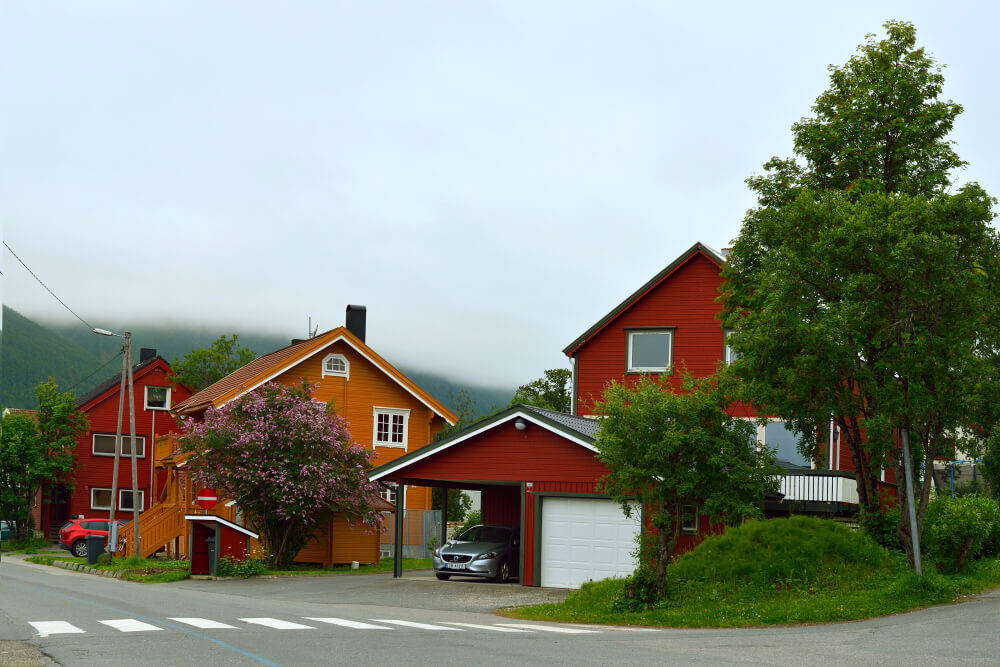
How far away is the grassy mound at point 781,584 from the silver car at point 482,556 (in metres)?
6.62

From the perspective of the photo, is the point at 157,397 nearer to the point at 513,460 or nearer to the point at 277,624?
the point at 513,460

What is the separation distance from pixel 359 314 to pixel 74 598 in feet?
90.1

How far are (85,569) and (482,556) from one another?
46.7 feet

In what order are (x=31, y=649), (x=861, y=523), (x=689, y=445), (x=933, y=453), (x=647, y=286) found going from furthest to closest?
(x=647, y=286), (x=861, y=523), (x=933, y=453), (x=689, y=445), (x=31, y=649)

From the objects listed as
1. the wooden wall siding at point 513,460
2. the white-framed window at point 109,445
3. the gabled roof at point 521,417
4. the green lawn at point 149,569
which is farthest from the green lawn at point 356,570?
the white-framed window at point 109,445

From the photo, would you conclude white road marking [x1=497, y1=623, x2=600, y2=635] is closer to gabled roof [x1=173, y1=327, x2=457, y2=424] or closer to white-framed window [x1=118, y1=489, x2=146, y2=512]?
gabled roof [x1=173, y1=327, x2=457, y2=424]

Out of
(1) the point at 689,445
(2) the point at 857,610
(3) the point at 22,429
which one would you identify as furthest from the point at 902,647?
(3) the point at 22,429

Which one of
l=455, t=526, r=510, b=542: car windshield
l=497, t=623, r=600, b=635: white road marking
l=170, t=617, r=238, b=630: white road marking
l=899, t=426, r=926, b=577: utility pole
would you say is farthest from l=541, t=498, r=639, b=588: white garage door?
l=170, t=617, r=238, b=630: white road marking

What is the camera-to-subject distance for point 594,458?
26.6 metres

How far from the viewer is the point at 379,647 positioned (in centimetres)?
1364

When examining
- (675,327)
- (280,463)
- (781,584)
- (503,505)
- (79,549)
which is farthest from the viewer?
(79,549)

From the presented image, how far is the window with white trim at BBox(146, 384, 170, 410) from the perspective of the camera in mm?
58559

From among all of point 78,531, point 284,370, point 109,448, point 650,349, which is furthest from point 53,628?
point 109,448

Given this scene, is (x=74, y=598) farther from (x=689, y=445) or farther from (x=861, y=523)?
(x=861, y=523)
